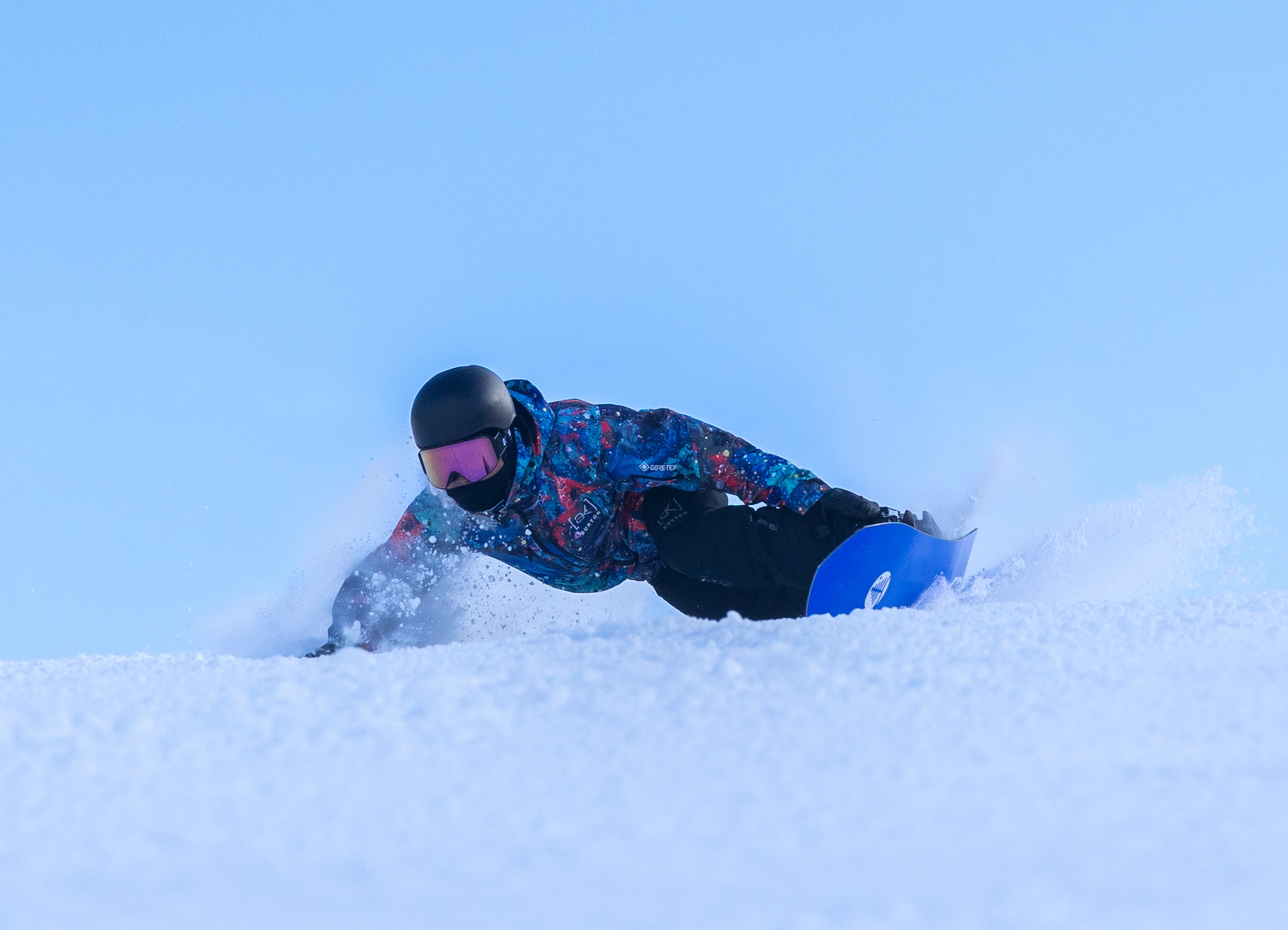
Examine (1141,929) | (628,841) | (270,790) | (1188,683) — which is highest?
(1188,683)

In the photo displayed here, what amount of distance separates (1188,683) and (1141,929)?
64cm

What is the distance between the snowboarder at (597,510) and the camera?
3.00m

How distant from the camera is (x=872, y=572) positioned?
287cm

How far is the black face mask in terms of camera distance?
10.1ft

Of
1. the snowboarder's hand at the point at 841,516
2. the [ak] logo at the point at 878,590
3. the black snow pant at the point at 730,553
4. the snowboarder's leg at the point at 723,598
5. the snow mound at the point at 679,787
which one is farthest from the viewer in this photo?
the snowboarder's leg at the point at 723,598

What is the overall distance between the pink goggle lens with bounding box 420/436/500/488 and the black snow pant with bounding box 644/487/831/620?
0.59 metres

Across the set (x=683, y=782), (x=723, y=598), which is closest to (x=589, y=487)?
(x=723, y=598)

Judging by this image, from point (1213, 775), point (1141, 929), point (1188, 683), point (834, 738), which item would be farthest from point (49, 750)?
point (1188, 683)

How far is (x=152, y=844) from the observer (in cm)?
108

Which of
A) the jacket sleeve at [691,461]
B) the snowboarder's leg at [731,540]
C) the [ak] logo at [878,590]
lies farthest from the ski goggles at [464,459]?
the [ak] logo at [878,590]

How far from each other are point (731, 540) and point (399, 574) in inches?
44.8

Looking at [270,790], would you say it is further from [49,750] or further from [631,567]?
[631,567]

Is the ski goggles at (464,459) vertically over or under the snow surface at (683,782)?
over

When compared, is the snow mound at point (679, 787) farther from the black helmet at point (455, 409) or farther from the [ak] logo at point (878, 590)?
the black helmet at point (455, 409)
